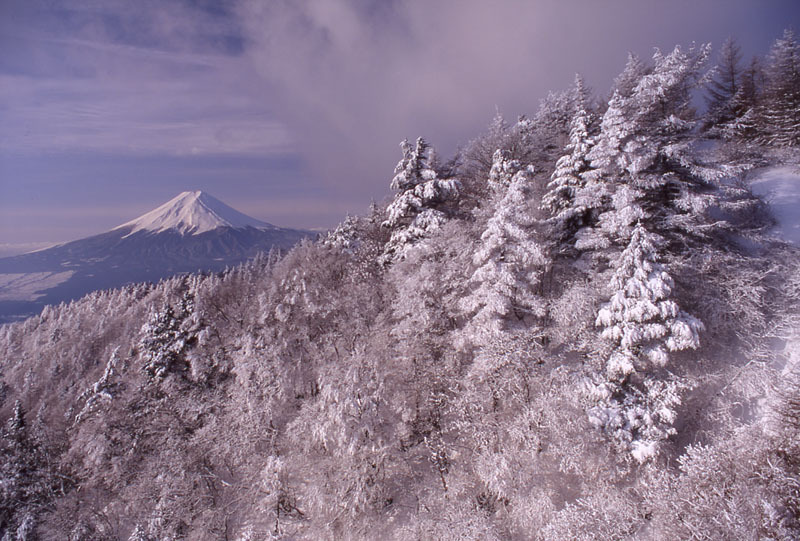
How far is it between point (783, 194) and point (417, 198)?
2601 cm

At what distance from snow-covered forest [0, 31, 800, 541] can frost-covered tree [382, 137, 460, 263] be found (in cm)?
16

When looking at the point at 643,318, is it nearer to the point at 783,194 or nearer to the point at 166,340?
the point at 783,194

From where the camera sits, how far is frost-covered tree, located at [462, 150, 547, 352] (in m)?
15.4

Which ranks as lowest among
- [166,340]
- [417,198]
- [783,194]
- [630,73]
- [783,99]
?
[166,340]

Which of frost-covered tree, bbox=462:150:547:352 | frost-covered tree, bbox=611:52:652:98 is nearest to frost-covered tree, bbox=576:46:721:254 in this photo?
→ frost-covered tree, bbox=462:150:547:352

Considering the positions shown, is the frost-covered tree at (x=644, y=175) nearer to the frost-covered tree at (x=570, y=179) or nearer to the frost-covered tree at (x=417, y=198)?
the frost-covered tree at (x=570, y=179)

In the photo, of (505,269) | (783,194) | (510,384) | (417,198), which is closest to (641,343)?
(510,384)

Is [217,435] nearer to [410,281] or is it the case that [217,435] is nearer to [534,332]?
[410,281]

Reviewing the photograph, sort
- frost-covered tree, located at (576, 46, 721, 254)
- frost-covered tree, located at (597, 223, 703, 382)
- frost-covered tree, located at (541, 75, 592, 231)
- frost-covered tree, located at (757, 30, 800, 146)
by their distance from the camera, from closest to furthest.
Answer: frost-covered tree, located at (597, 223, 703, 382), frost-covered tree, located at (576, 46, 721, 254), frost-covered tree, located at (541, 75, 592, 231), frost-covered tree, located at (757, 30, 800, 146)

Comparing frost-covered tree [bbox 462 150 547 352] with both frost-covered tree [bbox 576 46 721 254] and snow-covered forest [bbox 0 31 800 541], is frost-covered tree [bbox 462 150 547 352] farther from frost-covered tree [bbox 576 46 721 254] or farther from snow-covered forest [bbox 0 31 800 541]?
frost-covered tree [bbox 576 46 721 254]

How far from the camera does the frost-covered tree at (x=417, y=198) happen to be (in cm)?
2133

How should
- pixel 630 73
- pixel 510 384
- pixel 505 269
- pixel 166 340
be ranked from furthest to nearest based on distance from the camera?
pixel 630 73 < pixel 166 340 < pixel 510 384 < pixel 505 269

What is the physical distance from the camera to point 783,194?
24672 millimetres

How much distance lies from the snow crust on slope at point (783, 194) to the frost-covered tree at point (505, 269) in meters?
17.8
